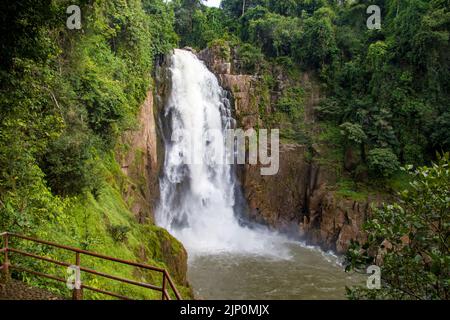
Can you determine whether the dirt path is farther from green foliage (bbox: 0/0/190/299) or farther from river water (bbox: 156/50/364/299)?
river water (bbox: 156/50/364/299)

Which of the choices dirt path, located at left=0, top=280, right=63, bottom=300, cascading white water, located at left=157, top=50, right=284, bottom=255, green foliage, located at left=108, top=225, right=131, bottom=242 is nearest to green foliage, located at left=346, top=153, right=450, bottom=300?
dirt path, located at left=0, top=280, right=63, bottom=300

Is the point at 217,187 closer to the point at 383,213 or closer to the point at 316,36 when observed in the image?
the point at 316,36

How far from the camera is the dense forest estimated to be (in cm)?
676

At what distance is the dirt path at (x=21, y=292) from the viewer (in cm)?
565

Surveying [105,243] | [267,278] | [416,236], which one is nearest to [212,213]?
[267,278]

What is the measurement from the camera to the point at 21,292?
5.79 meters

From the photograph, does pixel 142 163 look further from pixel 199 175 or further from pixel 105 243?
pixel 105 243

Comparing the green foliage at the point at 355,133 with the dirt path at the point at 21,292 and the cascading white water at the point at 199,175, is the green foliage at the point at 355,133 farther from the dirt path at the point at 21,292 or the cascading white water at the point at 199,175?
the dirt path at the point at 21,292

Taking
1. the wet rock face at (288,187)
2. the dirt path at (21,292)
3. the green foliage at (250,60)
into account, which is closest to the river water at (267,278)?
the wet rock face at (288,187)

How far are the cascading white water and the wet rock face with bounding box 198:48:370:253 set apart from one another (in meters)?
1.03

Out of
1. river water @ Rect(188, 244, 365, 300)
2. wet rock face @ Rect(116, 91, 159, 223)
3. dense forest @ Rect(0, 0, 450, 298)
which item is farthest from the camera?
wet rock face @ Rect(116, 91, 159, 223)

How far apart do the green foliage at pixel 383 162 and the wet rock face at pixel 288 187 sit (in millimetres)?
2012

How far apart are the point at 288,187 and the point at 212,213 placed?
5475mm
